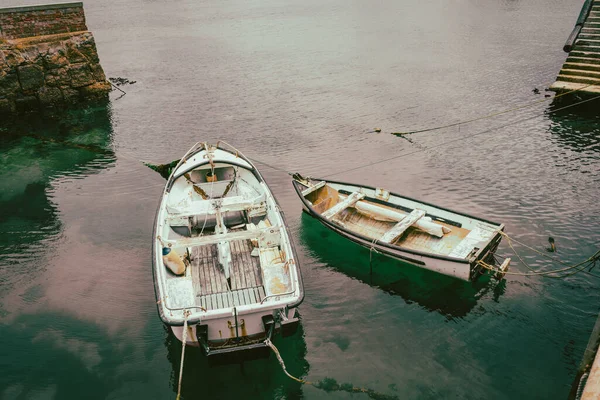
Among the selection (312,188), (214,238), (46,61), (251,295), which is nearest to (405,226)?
(312,188)

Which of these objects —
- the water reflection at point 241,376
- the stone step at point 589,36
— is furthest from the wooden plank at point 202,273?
the stone step at point 589,36

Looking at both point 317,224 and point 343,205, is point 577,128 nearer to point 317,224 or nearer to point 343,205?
point 343,205

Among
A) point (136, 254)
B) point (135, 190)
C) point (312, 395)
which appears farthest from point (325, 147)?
point (312, 395)

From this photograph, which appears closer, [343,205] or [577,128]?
[343,205]

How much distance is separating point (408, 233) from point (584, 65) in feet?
78.3

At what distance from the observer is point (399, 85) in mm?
37594

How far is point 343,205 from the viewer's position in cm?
1816

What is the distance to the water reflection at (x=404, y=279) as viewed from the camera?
14.9 m

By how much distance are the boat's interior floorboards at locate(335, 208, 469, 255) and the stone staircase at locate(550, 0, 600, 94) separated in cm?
2057

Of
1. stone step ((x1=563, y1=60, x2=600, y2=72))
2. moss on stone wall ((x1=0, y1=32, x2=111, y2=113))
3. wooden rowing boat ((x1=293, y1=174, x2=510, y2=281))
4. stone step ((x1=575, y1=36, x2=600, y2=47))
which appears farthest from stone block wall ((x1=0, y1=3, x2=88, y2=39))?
stone step ((x1=575, y1=36, x2=600, y2=47))

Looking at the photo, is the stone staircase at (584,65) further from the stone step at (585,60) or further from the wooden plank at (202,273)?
the wooden plank at (202,273)

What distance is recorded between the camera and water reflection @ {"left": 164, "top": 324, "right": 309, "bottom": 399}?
11914 mm

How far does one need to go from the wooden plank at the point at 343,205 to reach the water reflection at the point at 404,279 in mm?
1250

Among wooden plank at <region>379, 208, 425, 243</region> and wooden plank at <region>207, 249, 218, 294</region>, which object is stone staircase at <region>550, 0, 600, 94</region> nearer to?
wooden plank at <region>379, 208, 425, 243</region>
